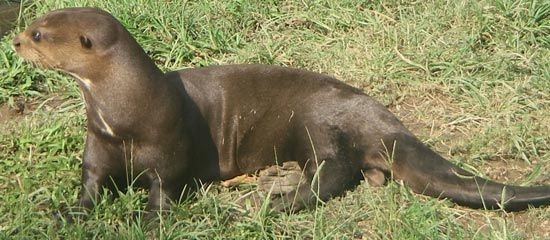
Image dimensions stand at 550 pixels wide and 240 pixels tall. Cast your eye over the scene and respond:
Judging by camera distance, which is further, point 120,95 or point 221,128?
point 221,128

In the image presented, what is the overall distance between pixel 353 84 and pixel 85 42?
5.11 feet

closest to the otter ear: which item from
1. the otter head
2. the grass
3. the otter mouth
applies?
the otter head

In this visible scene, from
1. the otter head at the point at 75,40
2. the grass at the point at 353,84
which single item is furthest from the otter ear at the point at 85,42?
the grass at the point at 353,84

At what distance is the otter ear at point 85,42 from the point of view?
3.83 meters

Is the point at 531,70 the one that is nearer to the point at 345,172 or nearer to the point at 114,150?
the point at 345,172

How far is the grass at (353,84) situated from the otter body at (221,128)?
9cm

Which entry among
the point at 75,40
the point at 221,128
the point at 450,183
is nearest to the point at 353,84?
the point at 221,128

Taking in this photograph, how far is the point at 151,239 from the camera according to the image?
11.6 feet

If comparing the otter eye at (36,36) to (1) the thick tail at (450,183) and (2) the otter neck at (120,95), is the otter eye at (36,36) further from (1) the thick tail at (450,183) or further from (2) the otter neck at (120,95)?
(1) the thick tail at (450,183)

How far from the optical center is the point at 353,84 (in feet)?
16.4

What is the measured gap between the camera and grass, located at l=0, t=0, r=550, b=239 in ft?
12.2

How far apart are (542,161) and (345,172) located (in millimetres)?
863

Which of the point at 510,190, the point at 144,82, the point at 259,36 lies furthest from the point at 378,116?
the point at 259,36

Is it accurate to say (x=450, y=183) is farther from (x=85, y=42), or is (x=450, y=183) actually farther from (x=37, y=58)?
(x=37, y=58)
